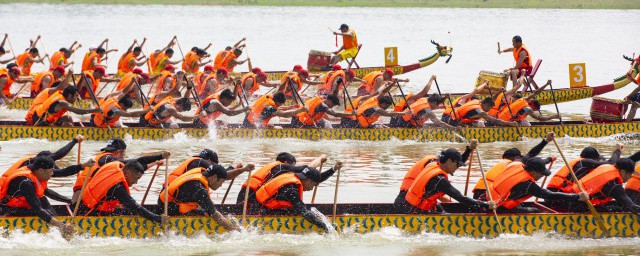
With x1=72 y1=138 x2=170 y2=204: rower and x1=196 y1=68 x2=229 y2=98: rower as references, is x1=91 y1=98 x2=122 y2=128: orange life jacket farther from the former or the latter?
x1=72 y1=138 x2=170 y2=204: rower

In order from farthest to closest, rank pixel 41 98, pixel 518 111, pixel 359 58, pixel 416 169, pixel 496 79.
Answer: pixel 359 58
pixel 496 79
pixel 518 111
pixel 41 98
pixel 416 169

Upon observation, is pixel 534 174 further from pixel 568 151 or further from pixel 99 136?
pixel 99 136

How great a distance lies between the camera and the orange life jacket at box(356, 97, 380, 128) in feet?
75.5

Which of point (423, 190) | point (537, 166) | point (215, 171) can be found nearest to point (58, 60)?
point (215, 171)

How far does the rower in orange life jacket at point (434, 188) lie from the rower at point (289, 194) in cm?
97

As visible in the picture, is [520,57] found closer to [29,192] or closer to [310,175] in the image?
[310,175]

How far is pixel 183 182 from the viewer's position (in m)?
13.8

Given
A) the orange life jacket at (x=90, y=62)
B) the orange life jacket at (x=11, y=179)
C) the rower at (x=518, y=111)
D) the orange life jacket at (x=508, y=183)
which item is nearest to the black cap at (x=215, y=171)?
the orange life jacket at (x=11, y=179)

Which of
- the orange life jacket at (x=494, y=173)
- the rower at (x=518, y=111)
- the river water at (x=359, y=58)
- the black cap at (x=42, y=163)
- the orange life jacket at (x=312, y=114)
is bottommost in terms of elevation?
the river water at (x=359, y=58)

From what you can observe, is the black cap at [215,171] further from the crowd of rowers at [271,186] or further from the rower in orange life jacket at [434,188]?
the rower in orange life jacket at [434,188]

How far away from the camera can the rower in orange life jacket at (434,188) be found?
14062 mm

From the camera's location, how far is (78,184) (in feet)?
47.1

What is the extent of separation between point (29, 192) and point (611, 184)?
22.7 ft

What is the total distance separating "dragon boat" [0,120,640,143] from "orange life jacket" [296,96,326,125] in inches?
10.2
